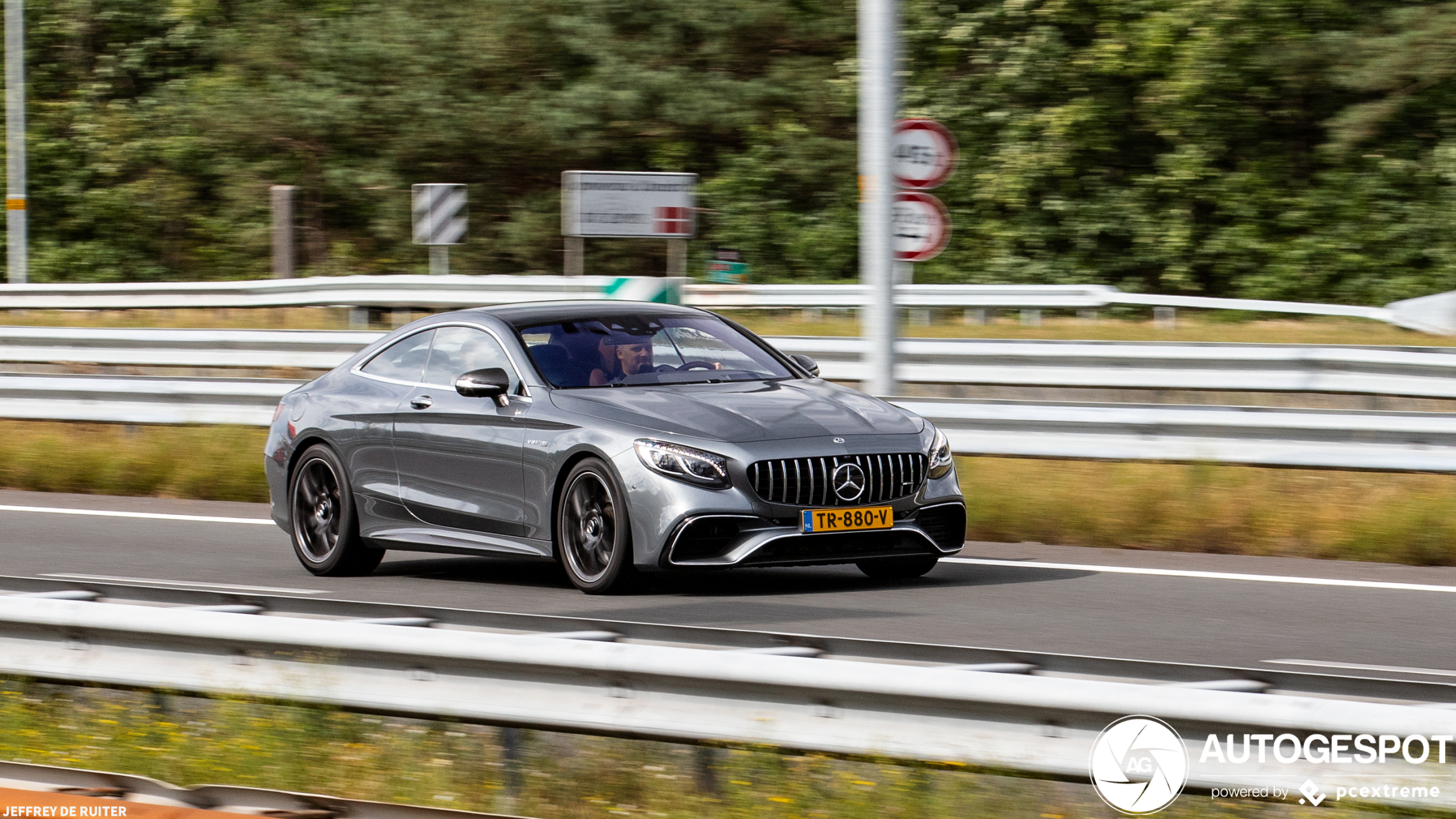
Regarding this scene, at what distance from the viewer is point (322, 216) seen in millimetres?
37281

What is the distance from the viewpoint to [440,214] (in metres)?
23.2

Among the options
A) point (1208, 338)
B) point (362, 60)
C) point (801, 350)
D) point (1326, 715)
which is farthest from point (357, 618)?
point (362, 60)

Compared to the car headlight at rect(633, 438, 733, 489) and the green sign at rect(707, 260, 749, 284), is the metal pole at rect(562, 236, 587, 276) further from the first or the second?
the car headlight at rect(633, 438, 733, 489)

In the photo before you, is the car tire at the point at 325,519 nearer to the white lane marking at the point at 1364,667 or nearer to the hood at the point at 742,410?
the hood at the point at 742,410

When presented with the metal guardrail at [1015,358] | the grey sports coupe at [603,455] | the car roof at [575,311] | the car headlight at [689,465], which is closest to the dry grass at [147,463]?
the metal guardrail at [1015,358]

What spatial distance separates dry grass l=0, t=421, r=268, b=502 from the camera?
14219 mm

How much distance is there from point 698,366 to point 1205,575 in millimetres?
2669

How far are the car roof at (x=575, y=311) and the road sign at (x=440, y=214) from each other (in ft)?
43.1

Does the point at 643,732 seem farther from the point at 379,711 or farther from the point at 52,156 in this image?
the point at 52,156

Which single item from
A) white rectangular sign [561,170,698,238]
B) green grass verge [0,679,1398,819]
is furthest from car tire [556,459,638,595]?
white rectangular sign [561,170,698,238]

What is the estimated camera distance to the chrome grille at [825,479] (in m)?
8.59

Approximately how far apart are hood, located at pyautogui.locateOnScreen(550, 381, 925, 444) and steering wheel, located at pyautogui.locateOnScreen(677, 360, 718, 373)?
19cm

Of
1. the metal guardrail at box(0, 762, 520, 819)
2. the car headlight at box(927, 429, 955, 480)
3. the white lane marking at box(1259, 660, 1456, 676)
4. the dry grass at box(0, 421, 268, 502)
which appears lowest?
the dry grass at box(0, 421, 268, 502)

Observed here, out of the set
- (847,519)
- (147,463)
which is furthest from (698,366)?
(147,463)
